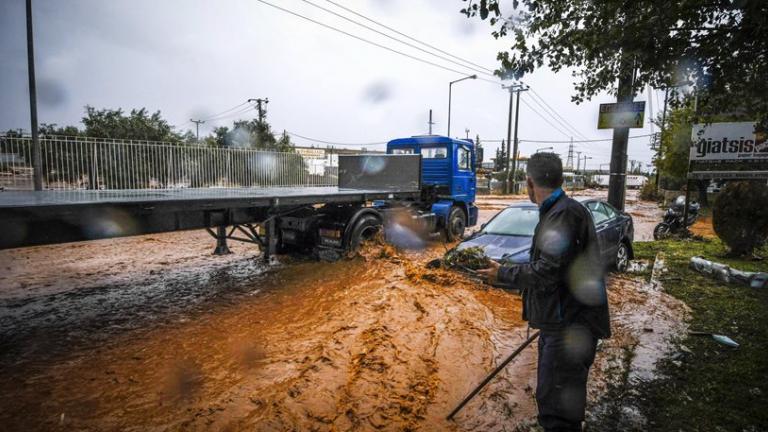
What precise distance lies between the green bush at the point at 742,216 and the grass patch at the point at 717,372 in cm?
217

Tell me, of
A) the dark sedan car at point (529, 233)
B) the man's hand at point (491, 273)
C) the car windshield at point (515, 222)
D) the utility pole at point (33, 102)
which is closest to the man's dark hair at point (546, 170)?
the man's hand at point (491, 273)

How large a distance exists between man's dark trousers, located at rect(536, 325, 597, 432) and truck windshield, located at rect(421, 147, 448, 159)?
28.2 ft

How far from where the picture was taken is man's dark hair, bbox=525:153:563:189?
7.84ft

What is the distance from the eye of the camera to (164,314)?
205 inches

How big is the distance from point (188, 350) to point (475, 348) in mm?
3007

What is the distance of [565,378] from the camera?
2.24m

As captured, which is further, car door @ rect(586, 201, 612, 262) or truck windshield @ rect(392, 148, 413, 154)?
truck windshield @ rect(392, 148, 413, 154)

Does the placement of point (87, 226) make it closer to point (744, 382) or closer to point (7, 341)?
point (7, 341)

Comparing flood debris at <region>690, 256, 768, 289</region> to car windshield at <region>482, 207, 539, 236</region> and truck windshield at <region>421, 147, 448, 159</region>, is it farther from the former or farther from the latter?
truck windshield at <region>421, 147, 448, 159</region>

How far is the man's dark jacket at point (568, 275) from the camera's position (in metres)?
2.23

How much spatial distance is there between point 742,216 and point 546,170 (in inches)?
315

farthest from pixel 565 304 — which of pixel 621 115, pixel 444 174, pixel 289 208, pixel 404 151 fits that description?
pixel 404 151

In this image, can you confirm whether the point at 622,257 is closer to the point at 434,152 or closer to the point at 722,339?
the point at 722,339

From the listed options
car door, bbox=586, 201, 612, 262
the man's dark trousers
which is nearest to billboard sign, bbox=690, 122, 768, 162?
car door, bbox=586, 201, 612, 262
